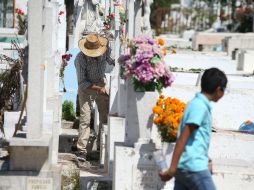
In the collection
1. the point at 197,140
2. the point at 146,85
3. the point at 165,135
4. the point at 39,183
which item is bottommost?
the point at 39,183

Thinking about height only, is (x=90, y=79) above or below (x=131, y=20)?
below

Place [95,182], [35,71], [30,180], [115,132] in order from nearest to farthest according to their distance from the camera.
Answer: [35,71], [30,180], [95,182], [115,132]

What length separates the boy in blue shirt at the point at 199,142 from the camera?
5.41m

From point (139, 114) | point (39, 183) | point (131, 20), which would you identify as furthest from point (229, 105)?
point (39, 183)

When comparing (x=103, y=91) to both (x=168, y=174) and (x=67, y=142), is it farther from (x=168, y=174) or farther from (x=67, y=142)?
(x=168, y=174)

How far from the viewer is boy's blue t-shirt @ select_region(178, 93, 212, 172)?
5402 mm

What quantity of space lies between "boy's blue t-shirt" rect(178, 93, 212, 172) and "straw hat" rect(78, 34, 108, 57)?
4.50 meters

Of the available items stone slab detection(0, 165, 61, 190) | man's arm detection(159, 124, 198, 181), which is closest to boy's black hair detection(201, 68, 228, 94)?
man's arm detection(159, 124, 198, 181)

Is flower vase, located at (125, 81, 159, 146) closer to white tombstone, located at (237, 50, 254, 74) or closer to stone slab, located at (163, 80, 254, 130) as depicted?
stone slab, located at (163, 80, 254, 130)

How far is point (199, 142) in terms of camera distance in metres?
5.48

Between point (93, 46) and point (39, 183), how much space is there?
3.03 metres

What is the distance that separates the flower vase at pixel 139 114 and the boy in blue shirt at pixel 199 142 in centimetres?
178

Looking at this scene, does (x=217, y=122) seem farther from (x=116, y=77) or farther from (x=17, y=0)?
(x=17, y=0)

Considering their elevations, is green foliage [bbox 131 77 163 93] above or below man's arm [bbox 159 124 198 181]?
above
